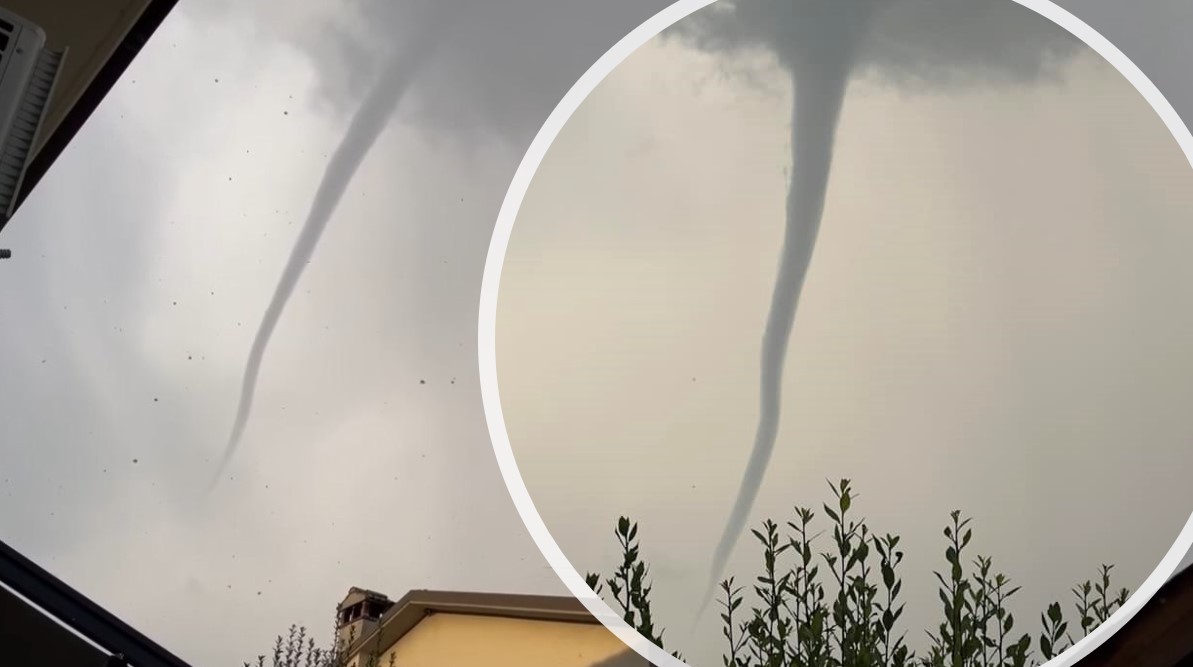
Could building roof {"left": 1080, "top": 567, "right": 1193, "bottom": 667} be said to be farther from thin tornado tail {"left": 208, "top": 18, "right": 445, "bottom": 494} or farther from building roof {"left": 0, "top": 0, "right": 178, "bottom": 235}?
thin tornado tail {"left": 208, "top": 18, "right": 445, "bottom": 494}

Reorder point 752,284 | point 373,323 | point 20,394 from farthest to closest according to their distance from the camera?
point 752,284 → point 373,323 → point 20,394

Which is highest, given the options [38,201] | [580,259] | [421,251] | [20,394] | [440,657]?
[580,259]

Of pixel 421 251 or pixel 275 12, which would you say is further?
pixel 421 251

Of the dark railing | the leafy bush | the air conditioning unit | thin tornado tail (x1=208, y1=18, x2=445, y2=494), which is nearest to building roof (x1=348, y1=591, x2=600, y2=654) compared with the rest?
the dark railing

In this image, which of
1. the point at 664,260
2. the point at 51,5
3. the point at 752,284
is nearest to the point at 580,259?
the point at 664,260

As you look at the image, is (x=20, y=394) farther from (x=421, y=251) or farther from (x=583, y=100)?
(x=583, y=100)

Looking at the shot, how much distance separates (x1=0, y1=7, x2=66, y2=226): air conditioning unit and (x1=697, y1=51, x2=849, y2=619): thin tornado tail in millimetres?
2572

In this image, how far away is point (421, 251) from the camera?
3.32 meters

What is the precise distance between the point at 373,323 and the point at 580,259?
93 centimetres

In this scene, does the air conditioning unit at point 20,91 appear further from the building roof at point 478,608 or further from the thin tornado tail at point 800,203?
the thin tornado tail at point 800,203

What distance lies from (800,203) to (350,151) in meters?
2.14

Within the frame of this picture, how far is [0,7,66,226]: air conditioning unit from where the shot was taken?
50.2 inches

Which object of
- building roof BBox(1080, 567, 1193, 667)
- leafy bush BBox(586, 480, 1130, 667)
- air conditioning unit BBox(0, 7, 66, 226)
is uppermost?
building roof BBox(1080, 567, 1193, 667)

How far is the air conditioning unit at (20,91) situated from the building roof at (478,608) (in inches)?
45.9
